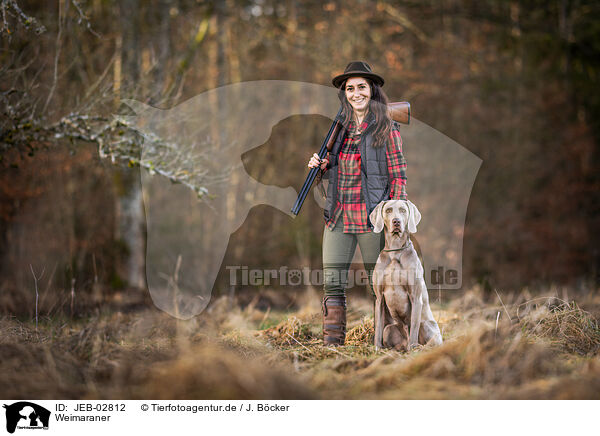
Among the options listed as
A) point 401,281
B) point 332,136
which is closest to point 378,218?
point 401,281

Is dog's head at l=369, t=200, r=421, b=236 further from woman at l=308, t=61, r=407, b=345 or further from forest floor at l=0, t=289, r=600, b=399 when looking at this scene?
forest floor at l=0, t=289, r=600, b=399

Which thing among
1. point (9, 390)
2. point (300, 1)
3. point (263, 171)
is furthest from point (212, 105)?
point (9, 390)

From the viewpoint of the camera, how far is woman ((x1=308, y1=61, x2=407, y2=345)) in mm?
3885

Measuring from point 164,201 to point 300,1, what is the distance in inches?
267

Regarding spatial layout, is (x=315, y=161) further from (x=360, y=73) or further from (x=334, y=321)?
(x=334, y=321)

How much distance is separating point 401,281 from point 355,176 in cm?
91

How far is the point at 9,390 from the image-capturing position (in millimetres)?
3113

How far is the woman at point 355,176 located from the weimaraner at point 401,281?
0.52 feet

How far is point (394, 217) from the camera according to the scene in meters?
3.67

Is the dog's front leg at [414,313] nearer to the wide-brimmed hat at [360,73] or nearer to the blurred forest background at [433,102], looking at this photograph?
the wide-brimmed hat at [360,73]
